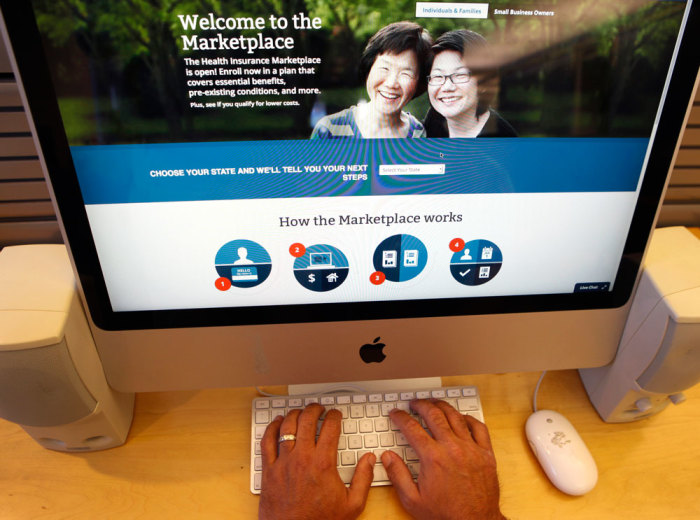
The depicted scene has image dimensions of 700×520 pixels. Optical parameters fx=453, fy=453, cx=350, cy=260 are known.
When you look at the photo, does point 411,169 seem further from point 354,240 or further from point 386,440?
point 386,440

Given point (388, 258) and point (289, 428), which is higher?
point (388, 258)

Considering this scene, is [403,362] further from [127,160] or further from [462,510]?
[127,160]

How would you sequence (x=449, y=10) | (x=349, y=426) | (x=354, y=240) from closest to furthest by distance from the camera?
(x=449, y=10)
(x=354, y=240)
(x=349, y=426)

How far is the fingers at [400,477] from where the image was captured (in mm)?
571

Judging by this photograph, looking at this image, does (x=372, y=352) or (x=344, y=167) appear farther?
(x=372, y=352)

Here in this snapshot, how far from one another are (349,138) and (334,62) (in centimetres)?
8

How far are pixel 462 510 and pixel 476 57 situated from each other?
0.52 meters

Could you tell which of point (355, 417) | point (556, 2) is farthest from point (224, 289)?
point (556, 2)

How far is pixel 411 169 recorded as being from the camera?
505 mm

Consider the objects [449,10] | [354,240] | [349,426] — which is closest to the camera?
[449,10]

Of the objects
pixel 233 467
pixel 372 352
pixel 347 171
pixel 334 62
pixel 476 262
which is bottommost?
pixel 233 467

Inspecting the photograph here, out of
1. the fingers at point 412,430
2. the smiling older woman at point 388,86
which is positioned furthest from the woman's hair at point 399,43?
the fingers at point 412,430

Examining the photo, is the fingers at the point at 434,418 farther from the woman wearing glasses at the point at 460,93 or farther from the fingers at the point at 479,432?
the woman wearing glasses at the point at 460,93

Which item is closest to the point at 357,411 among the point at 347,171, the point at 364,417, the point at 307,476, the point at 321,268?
the point at 364,417
